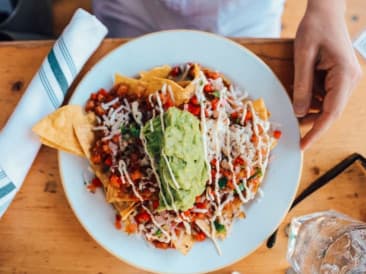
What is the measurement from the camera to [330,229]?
3.89ft

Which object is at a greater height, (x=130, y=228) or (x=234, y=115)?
(x=234, y=115)

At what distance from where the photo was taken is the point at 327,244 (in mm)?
1176

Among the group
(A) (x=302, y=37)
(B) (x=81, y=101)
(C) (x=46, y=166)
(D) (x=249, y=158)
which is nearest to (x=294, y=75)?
(A) (x=302, y=37)

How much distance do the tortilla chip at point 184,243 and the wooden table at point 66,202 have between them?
0.35 feet

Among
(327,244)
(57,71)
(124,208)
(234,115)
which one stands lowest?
(327,244)

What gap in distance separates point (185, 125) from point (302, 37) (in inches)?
12.9

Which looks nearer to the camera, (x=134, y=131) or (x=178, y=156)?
(x=178, y=156)

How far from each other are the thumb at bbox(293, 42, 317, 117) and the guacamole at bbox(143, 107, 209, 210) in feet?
0.73

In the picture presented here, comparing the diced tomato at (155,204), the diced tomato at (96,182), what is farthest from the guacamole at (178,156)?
the diced tomato at (96,182)

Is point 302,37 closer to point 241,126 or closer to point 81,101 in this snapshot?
point 241,126

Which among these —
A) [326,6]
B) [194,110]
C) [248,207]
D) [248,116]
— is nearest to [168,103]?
[194,110]

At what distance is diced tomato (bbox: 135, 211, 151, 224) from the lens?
1172 millimetres

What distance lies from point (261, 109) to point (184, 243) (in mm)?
310

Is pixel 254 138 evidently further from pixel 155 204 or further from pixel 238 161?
pixel 155 204
